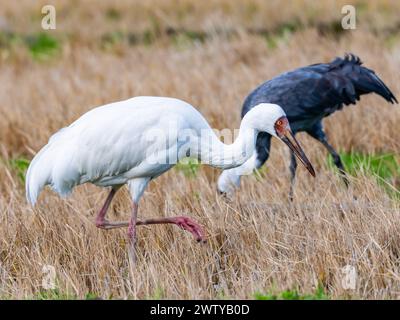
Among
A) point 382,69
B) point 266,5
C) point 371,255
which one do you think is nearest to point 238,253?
point 371,255

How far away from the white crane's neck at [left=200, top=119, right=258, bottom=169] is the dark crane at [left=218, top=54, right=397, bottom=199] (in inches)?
66.4

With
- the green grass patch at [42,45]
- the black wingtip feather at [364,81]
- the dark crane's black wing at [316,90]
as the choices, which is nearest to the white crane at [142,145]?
the dark crane's black wing at [316,90]

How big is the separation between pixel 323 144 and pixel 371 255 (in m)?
2.95

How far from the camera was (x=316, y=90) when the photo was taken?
8469mm

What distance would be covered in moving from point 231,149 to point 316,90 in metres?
2.25

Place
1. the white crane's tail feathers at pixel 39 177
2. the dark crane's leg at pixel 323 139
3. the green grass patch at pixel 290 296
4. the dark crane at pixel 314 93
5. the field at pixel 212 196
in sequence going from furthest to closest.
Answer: the dark crane's leg at pixel 323 139
the dark crane at pixel 314 93
the white crane's tail feathers at pixel 39 177
the field at pixel 212 196
the green grass patch at pixel 290 296

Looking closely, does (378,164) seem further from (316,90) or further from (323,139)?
(316,90)

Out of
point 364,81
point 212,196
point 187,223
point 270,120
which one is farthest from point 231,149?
point 364,81

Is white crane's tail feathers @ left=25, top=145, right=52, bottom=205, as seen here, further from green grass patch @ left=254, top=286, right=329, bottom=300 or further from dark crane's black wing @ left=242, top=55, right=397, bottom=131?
dark crane's black wing @ left=242, top=55, right=397, bottom=131

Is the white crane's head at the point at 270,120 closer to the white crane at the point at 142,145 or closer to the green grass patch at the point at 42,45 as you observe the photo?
the white crane at the point at 142,145

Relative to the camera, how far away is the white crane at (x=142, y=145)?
250 inches

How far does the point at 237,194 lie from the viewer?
7.53 metres

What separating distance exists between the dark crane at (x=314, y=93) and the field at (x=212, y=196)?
0.24 meters

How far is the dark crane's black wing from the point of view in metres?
8.37
